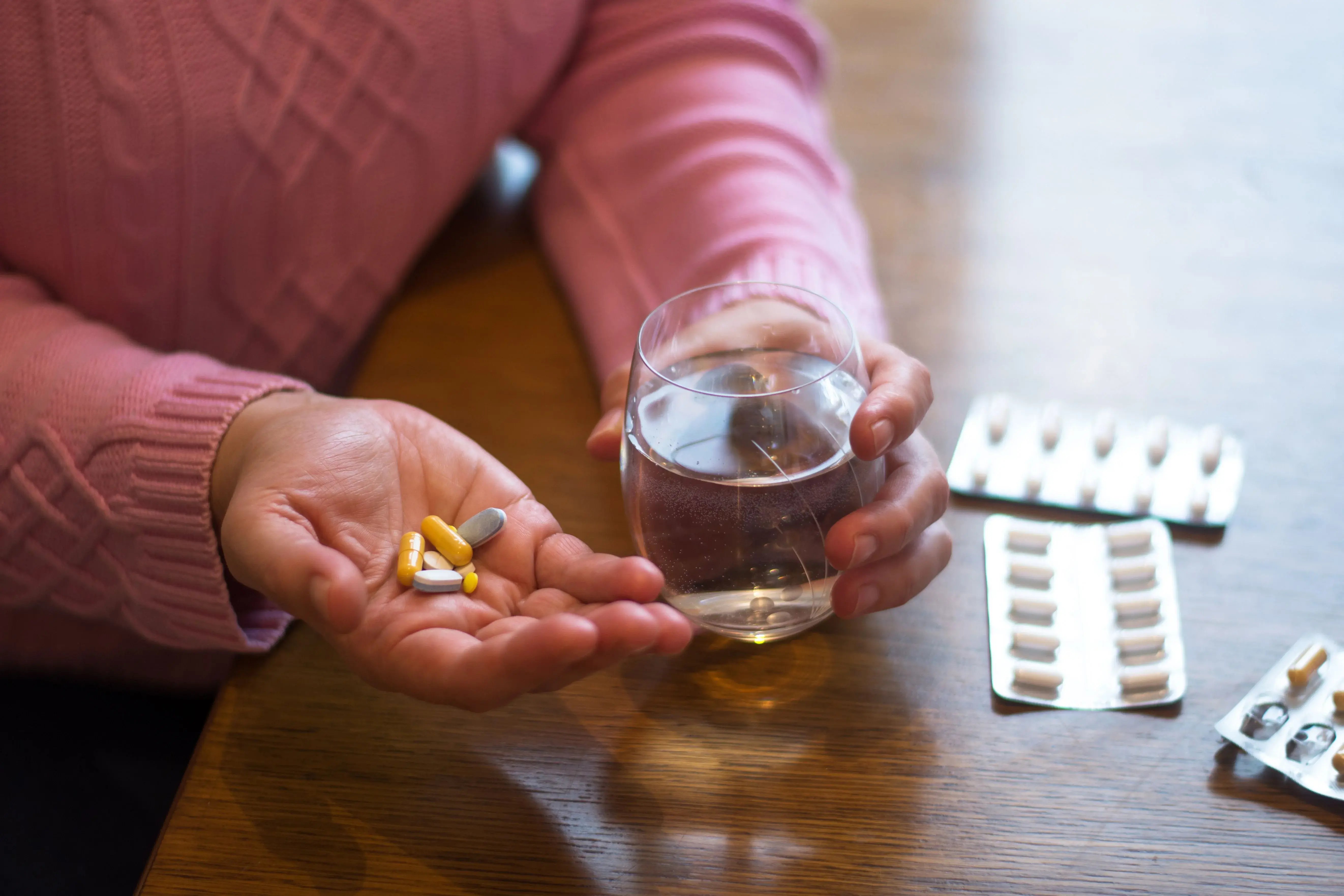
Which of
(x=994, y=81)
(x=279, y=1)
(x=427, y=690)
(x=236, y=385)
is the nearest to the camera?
(x=427, y=690)

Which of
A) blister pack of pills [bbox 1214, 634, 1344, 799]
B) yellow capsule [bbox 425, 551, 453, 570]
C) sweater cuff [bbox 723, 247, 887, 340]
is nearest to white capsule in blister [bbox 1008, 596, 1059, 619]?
blister pack of pills [bbox 1214, 634, 1344, 799]

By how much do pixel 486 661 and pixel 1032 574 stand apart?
0.35 metres

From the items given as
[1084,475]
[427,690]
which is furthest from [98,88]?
[1084,475]

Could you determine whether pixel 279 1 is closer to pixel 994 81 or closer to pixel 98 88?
pixel 98 88

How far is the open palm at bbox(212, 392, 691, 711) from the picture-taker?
0.45 m

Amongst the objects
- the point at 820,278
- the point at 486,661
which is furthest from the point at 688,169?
the point at 486,661

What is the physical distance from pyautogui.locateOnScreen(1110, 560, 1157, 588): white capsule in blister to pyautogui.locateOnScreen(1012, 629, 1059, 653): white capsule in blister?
7 centimetres

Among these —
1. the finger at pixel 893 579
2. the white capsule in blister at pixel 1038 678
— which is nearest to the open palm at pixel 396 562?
the finger at pixel 893 579

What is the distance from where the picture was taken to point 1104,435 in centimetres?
72

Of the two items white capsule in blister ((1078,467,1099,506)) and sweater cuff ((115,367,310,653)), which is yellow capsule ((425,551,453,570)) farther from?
white capsule in blister ((1078,467,1099,506))

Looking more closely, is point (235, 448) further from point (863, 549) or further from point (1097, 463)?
point (1097, 463)

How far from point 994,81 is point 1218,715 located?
833mm

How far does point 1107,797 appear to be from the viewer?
52cm

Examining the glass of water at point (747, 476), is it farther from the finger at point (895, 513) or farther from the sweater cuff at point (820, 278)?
the sweater cuff at point (820, 278)
